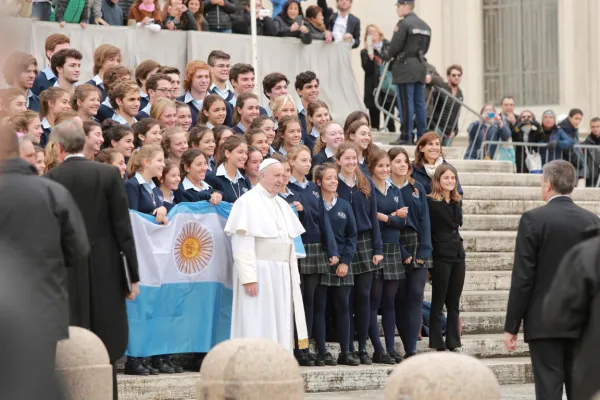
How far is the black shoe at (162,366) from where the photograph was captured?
40.9 feet

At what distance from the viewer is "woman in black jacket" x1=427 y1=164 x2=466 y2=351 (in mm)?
14281

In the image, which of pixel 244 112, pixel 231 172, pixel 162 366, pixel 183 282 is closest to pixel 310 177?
pixel 244 112

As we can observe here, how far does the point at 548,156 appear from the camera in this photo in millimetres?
23453

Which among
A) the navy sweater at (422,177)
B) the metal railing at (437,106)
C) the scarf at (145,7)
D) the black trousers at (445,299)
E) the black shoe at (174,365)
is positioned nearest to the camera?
the black shoe at (174,365)

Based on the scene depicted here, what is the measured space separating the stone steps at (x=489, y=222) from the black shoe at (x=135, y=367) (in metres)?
6.47

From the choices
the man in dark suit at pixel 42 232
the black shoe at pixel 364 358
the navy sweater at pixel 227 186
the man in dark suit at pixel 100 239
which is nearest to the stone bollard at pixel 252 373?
the man in dark suit at pixel 42 232

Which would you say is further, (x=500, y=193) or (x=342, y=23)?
(x=342, y=23)

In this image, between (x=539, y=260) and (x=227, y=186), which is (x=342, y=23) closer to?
(x=227, y=186)

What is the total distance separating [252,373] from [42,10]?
36.1 ft

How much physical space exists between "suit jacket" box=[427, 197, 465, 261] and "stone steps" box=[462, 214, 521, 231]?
3.29 meters

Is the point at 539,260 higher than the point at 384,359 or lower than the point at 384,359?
higher

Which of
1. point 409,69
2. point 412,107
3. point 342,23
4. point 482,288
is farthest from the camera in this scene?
point 342,23

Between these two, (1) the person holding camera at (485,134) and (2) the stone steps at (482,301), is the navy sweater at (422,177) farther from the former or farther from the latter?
(1) the person holding camera at (485,134)

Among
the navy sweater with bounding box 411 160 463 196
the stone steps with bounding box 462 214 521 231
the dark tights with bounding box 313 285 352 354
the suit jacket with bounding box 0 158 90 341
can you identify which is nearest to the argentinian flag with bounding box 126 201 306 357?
the dark tights with bounding box 313 285 352 354
